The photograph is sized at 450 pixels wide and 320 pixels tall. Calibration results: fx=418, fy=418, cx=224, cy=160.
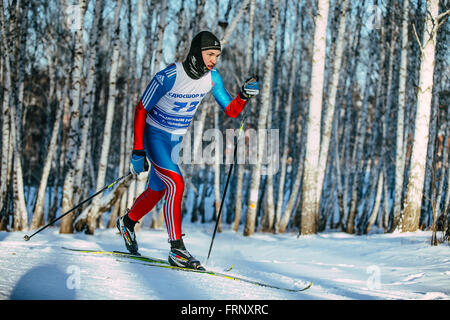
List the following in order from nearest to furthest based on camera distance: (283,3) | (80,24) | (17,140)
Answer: (80,24) → (17,140) → (283,3)

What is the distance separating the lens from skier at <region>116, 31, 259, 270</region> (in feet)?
12.2

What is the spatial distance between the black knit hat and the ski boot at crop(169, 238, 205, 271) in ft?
5.01

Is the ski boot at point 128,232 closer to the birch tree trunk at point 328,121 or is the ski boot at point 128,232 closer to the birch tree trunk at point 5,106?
the birch tree trunk at point 328,121

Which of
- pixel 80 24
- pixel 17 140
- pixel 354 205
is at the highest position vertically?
pixel 80 24

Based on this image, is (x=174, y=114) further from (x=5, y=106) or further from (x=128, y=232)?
(x=5, y=106)

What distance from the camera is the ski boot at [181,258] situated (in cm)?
361

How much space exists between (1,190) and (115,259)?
25.0 feet

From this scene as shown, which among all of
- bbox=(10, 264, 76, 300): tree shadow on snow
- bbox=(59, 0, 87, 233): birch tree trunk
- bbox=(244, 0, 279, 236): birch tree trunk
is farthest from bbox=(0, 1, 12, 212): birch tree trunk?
bbox=(10, 264, 76, 300): tree shadow on snow

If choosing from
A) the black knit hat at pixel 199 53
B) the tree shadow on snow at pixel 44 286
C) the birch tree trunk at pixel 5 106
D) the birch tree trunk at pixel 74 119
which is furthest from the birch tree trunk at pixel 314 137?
the birch tree trunk at pixel 5 106

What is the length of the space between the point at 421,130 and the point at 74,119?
619 cm

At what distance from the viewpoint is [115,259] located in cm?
370

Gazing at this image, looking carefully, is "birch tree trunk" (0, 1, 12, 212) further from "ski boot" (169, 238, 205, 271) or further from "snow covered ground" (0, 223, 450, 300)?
"ski boot" (169, 238, 205, 271)

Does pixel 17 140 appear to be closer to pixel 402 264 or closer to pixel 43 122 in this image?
pixel 402 264
